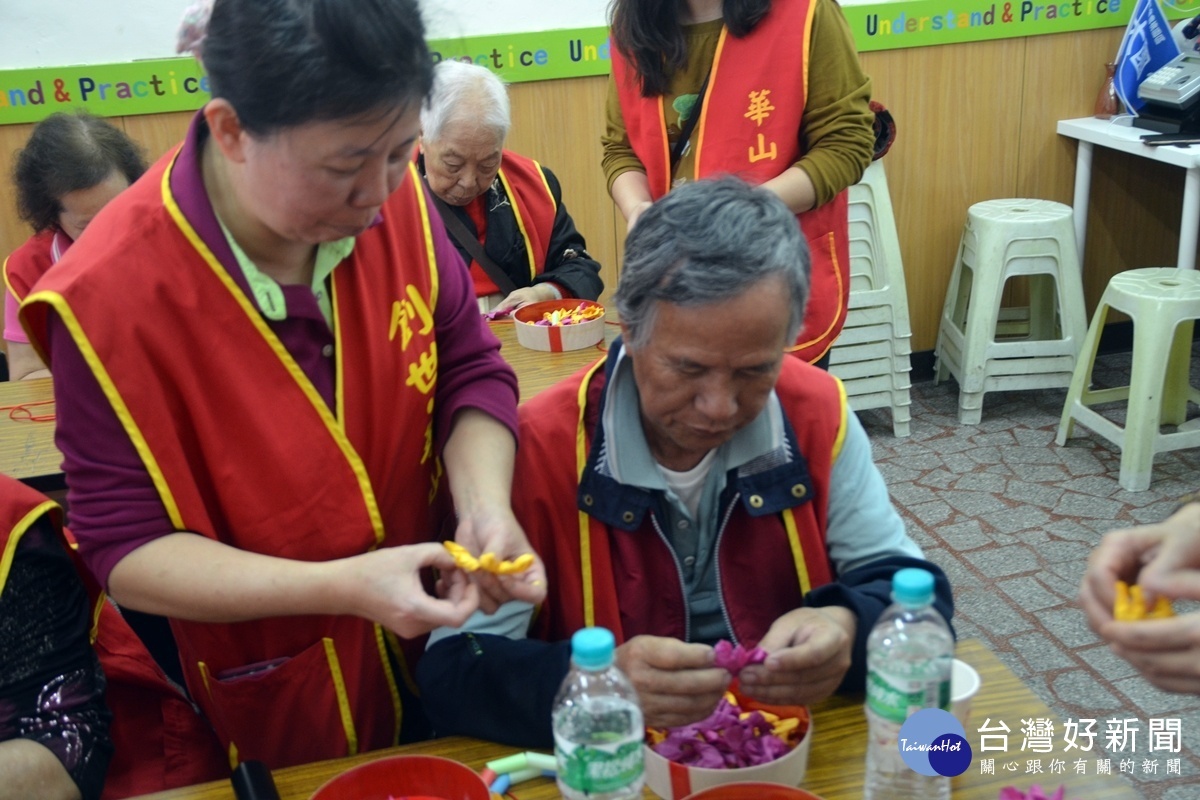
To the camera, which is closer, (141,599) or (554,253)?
(141,599)

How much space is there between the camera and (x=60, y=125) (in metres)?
2.77

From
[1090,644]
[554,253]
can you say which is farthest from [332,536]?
[1090,644]

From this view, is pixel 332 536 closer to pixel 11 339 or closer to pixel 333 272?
pixel 333 272

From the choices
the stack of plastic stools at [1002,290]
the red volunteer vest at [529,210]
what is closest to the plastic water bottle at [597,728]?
the red volunteer vest at [529,210]

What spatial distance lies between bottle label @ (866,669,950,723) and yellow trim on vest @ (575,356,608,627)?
18.3 inches

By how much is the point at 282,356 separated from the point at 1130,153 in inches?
170

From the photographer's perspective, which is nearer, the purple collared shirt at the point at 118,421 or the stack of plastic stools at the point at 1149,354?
the purple collared shirt at the point at 118,421

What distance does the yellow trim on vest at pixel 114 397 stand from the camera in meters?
1.13

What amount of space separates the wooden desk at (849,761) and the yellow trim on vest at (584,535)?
0.80 ft

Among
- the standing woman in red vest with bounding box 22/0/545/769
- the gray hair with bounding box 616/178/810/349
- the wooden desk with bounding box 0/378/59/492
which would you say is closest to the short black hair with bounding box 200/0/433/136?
the standing woman in red vest with bounding box 22/0/545/769

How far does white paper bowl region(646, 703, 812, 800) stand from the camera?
3.60ft

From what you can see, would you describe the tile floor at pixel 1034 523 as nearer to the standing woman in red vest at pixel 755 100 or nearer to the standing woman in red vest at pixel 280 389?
the standing woman in red vest at pixel 755 100

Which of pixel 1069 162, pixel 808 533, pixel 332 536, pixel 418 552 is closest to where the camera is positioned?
pixel 418 552

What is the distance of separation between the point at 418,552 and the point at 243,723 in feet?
1.60
